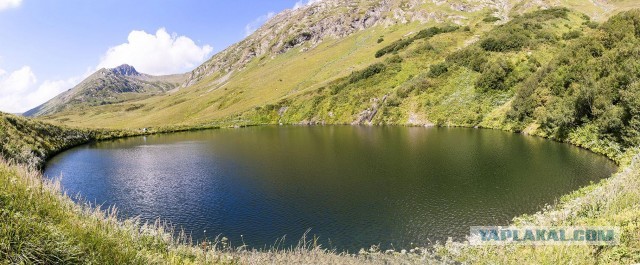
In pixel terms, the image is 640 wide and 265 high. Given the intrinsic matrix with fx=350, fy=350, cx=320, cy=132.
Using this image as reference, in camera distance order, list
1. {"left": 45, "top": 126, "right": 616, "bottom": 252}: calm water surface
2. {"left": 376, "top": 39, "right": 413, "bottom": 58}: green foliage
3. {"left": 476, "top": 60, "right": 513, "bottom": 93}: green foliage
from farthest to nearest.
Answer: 1. {"left": 376, "top": 39, "right": 413, "bottom": 58}: green foliage
2. {"left": 476, "top": 60, "right": 513, "bottom": 93}: green foliage
3. {"left": 45, "top": 126, "right": 616, "bottom": 252}: calm water surface

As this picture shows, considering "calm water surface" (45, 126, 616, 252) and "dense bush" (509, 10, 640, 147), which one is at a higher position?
"dense bush" (509, 10, 640, 147)

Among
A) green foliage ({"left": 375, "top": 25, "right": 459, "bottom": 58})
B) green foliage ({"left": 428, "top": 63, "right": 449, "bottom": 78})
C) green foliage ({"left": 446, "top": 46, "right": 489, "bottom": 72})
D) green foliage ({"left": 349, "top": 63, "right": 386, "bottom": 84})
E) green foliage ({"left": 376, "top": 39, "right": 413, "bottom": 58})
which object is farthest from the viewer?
green foliage ({"left": 376, "top": 39, "right": 413, "bottom": 58})

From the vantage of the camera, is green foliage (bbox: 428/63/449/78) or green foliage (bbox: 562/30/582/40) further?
green foliage (bbox: 428/63/449/78)

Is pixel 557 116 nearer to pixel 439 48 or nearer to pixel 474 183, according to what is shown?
pixel 474 183

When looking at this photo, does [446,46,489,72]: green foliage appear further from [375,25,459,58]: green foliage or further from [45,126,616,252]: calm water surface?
[45,126,616,252]: calm water surface

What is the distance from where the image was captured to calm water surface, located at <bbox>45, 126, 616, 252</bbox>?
27109 mm

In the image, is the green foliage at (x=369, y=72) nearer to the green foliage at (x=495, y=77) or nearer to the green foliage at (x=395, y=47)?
the green foliage at (x=395, y=47)

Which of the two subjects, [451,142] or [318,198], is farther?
[451,142]

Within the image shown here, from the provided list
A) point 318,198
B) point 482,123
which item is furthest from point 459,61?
point 318,198

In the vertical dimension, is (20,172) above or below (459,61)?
below

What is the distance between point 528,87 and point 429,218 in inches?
2741

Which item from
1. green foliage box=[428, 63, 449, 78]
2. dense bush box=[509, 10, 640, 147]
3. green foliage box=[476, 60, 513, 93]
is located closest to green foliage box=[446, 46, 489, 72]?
green foliage box=[428, 63, 449, 78]

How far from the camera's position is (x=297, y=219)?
29094 millimetres

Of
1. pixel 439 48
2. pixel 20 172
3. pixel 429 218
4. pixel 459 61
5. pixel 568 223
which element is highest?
pixel 439 48
